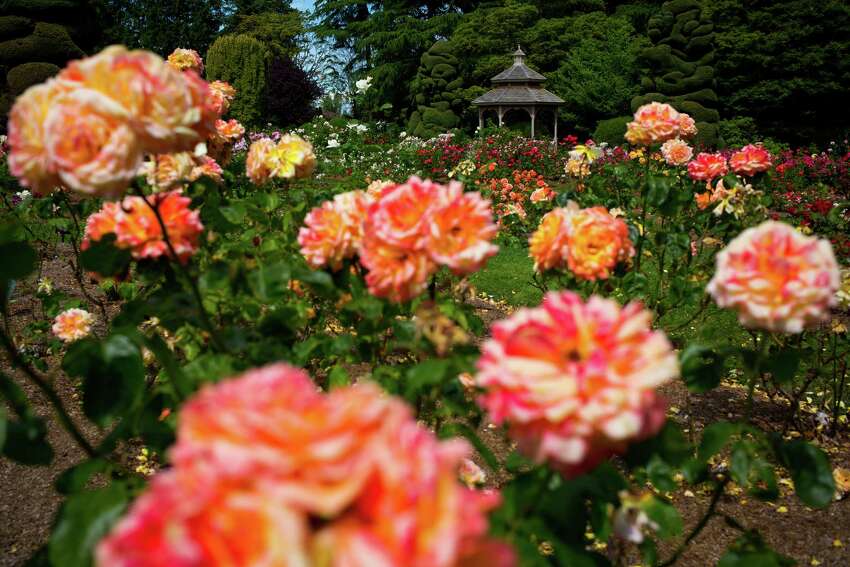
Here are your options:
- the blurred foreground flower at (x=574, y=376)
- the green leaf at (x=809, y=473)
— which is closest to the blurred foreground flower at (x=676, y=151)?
the green leaf at (x=809, y=473)

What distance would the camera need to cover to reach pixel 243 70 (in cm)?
1867

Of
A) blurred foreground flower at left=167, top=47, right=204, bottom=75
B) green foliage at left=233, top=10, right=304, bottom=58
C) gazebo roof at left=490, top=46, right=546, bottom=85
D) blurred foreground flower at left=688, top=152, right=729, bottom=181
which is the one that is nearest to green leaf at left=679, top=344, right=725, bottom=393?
blurred foreground flower at left=688, top=152, right=729, bottom=181

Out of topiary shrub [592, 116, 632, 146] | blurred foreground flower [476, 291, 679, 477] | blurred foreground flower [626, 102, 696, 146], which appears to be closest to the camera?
blurred foreground flower [476, 291, 679, 477]

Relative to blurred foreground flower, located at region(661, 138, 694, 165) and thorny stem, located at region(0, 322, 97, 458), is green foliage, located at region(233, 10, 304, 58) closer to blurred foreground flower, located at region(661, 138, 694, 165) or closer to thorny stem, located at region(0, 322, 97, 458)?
blurred foreground flower, located at region(661, 138, 694, 165)

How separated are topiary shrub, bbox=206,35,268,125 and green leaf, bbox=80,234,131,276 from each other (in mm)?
18252

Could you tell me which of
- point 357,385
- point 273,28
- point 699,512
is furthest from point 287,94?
point 357,385

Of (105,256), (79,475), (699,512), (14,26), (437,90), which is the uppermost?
(105,256)

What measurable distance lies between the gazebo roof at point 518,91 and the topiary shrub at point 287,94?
492 centimetres

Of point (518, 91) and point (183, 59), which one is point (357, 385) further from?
point (518, 91)

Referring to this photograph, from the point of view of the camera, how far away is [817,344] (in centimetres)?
274

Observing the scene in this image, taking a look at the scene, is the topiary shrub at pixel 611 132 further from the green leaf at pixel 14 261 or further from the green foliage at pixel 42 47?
the green leaf at pixel 14 261

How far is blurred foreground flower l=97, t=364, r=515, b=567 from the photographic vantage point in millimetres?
374

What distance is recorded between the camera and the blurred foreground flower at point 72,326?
246 centimetres

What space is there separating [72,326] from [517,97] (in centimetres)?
1485
